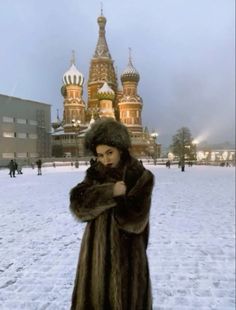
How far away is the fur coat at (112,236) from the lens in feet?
6.81

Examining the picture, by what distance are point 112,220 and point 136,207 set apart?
0.17 meters

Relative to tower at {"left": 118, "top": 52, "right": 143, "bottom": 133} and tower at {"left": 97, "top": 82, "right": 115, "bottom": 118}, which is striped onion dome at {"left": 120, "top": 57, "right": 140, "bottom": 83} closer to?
tower at {"left": 118, "top": 52, "right": 143, "bottom": 133}

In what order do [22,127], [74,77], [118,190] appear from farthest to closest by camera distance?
1. [74,77]
2. [22,127]
3. [118,190]

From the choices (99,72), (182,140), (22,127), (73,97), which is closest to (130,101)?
(99,72)

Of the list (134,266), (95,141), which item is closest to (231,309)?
(134,266)

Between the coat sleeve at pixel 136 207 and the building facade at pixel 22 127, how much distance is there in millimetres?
1794

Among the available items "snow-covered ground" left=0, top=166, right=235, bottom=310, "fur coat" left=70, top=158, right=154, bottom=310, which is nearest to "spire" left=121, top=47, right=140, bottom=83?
"snow-covered ground" left=0, top=166, right=235, bottom=310

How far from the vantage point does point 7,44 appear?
3859mm

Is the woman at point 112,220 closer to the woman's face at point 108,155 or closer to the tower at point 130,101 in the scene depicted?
the woman's face at point 108,155

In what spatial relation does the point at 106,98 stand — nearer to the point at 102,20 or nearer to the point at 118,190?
the point at 102,20

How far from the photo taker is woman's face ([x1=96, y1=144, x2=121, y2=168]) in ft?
6.95

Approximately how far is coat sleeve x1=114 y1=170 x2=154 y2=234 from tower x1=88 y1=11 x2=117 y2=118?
154 ft

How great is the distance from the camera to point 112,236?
213 centimetres

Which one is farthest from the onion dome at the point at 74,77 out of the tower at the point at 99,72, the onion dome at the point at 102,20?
the onion dome at the point at 102,20
